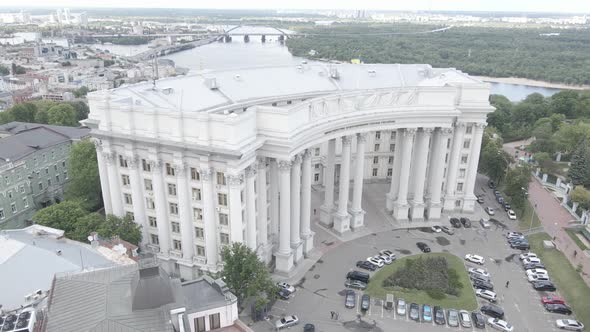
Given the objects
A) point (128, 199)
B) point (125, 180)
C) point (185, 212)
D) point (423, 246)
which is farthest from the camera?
point (423, 246)

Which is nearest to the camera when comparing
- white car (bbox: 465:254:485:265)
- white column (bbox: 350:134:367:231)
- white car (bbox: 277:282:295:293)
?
white car (bbox: 277:282:295:293)

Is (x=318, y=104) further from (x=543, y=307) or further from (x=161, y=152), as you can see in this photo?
(x=543, y=307)

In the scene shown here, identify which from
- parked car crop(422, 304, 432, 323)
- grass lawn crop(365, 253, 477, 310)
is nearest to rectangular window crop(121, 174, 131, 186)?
grass lawn crop(365, 253, 477, 310)

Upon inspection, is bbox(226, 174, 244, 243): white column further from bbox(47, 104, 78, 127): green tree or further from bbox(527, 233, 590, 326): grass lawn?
bbox(47, 104, 78, 127): green tree

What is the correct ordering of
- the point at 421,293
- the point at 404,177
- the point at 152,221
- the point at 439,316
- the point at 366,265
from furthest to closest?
the point at 404,177
the point at 366,265
the point at 152,221
the point at 421,293
the point at 439,316

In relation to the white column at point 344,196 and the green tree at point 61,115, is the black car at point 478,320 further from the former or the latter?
the green tree at point 61,115

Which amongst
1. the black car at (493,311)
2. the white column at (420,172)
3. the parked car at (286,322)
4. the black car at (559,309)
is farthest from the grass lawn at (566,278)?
the parked car at (286,322)

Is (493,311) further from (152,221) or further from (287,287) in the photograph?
(152,221)

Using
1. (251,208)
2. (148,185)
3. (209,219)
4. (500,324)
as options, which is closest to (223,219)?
(209,219)
